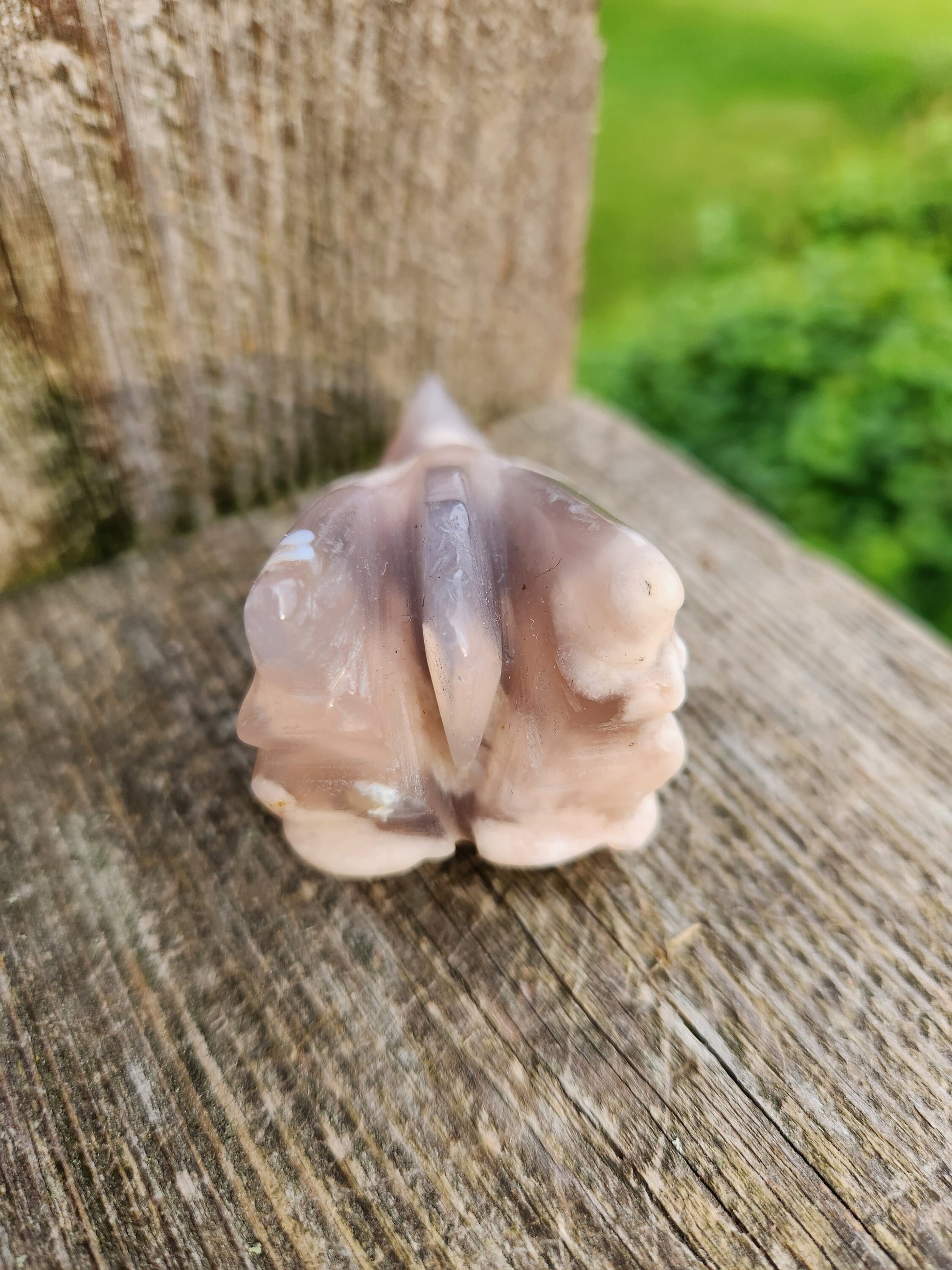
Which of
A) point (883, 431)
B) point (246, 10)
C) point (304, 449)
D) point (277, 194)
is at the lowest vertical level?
point (883, 431)

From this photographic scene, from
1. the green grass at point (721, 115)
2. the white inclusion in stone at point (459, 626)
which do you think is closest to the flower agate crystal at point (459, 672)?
the white inclusion in stone at point (459, 626)

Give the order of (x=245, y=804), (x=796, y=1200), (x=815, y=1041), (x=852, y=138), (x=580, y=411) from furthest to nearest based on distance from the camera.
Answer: (x=852, y=138)
(x=580, y=411)
(x=245, y=804)
(x=815, y=1041)
(x=796, y=1200)

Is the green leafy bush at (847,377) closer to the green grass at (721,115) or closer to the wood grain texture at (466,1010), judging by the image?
the green grass at (721,115)

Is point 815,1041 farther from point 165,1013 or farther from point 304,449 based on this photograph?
point 304,449

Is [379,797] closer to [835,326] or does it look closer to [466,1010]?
[466,1010]

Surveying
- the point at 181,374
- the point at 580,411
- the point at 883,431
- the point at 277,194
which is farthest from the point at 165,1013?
the point at 883,431

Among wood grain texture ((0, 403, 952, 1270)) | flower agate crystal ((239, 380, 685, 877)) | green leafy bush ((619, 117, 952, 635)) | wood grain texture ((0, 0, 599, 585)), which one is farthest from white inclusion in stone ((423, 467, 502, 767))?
green leafy bush ((619, 117, 952, 635))

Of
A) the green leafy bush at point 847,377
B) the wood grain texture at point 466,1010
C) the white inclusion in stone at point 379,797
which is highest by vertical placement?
the white inclusion in stone at point 379,797
